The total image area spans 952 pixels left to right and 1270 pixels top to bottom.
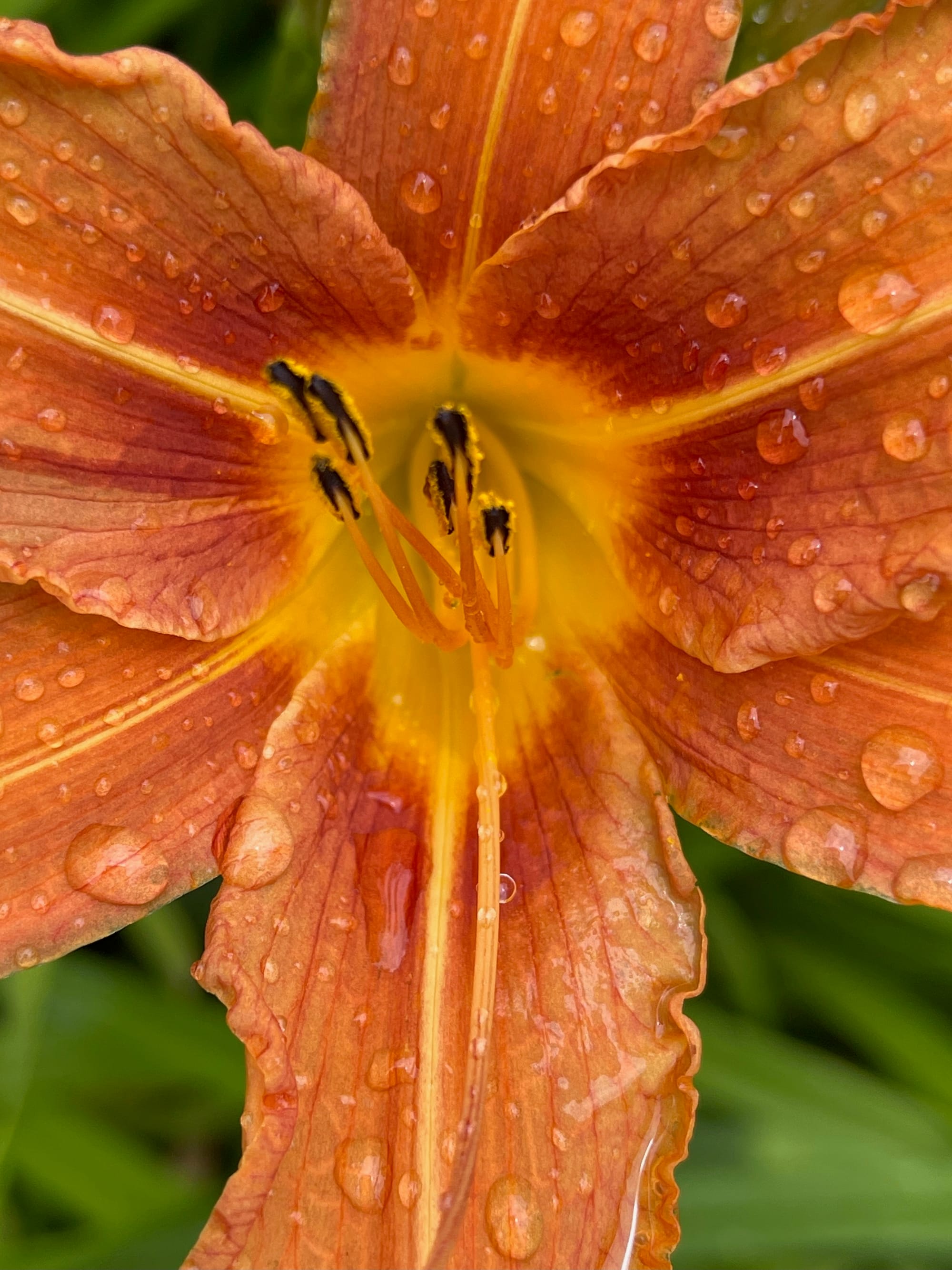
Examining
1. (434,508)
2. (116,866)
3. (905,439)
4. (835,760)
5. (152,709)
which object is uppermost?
(905,439)

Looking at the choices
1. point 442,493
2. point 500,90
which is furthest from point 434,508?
point 500,90

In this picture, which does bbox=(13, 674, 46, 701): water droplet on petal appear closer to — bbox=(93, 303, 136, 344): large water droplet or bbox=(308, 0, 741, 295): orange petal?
bbox=(93, 303, 136, 344): large water droplet

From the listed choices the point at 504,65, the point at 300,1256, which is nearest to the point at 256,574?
the point at 504,65

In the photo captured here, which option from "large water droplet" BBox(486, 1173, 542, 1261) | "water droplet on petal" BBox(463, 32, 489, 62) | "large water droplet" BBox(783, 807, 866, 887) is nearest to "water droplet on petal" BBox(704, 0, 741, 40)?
"water droplet on petal" BBox(463, 32, 489, 62)

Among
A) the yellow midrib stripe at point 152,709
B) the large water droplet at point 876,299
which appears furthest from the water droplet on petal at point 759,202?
the yellow midrib stripe at point 152,709

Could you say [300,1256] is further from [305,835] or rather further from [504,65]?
[504,65]

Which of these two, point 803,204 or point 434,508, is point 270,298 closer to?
point 434,508

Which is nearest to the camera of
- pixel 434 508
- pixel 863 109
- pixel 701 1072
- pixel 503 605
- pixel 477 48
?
pixel 863 109
